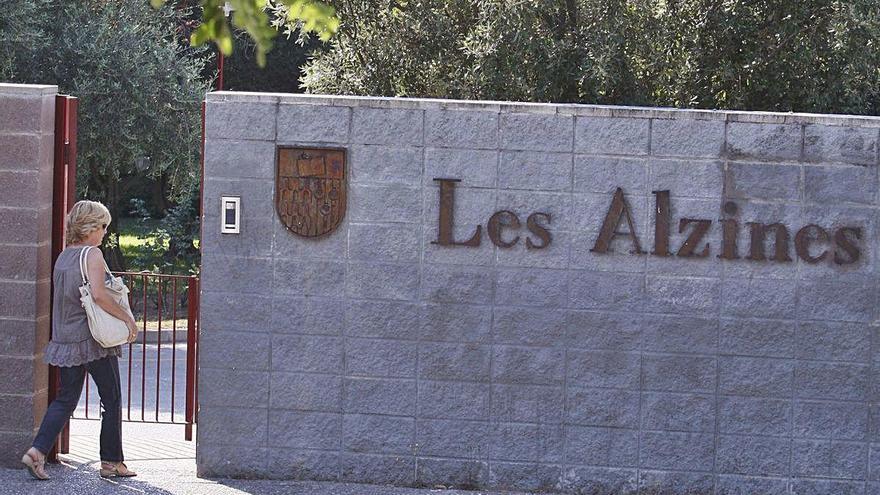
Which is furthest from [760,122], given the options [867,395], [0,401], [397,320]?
[0,401]

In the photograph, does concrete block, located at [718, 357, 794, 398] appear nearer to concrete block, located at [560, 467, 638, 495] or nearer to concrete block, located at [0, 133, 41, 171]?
concrete block, located at [560, 467, 638, 495]

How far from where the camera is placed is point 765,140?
688 cm

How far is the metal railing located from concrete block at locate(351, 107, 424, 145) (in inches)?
63.5

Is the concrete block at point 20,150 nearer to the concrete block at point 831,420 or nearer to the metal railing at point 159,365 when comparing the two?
the metal railing at point 159,365

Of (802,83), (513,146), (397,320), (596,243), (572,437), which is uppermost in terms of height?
(802,83)

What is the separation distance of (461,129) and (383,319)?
1109 mm

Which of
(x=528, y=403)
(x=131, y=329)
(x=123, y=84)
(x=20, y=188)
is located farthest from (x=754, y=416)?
(x=123, y=84)

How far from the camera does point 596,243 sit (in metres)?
7.02

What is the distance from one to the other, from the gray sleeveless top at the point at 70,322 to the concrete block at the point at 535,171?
7.56 ft

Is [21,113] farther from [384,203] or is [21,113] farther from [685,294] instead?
[685,294]

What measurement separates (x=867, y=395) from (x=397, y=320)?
2.52 metres

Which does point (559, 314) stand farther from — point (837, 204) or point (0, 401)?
point (0, 401)

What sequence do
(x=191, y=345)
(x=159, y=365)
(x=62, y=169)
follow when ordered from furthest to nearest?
(x=159, y=365) → (x=191, y=345) → (x=62, y=169)

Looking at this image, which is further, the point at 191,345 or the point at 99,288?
the point at 191,345
